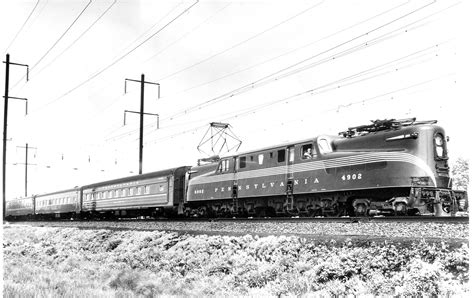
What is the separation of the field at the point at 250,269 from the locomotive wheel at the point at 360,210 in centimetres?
566

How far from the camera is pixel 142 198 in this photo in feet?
113

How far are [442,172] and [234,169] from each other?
10.4m

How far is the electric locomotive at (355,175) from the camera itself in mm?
17203

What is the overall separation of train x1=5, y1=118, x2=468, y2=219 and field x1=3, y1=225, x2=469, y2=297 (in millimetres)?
5745

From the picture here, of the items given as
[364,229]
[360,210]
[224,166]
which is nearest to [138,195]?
[224,166]

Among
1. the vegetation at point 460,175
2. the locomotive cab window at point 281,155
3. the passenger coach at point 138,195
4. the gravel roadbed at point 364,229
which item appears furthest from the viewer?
the vegetation at point 460,175

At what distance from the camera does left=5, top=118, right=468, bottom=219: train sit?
17.3 metres

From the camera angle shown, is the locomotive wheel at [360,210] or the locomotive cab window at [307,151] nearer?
the locomotive wheel at [360,210]

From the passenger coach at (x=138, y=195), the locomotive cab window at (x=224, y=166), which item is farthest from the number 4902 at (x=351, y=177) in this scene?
the passenger coach at (x=138, y=195)

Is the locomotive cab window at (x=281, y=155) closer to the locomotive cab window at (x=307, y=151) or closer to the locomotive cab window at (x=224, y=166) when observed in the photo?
the locomotive cab window at (x=307, y=151)

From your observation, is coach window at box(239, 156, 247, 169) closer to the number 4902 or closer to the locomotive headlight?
the number 4902

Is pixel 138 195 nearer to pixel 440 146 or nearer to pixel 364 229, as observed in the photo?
pixel 440 146

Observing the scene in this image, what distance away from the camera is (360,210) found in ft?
60.8

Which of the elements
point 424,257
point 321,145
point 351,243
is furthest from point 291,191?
point 424,257
